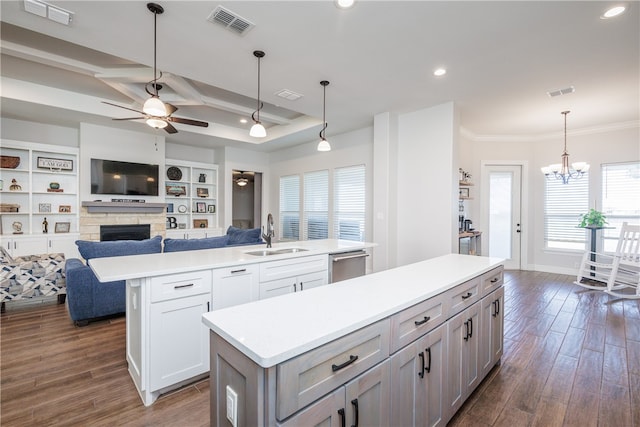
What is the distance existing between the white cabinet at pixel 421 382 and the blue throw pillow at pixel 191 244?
2876 mm

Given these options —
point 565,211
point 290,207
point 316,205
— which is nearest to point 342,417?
point 316,205

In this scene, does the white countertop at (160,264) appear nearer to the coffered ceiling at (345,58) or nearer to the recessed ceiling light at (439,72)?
the coffered ceiling at (345,58)

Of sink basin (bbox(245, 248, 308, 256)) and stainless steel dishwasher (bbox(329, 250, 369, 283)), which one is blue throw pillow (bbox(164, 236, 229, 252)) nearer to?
sink basin (bbox(245, 248, 308, 256))

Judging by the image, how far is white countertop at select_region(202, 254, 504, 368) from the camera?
99cm

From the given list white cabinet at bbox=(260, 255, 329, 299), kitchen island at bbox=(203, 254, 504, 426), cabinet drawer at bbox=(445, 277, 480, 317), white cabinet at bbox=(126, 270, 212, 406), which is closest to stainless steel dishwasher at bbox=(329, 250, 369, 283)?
white cabinet at bbox=(260, 255, 329, 299)

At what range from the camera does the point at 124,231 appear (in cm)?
590

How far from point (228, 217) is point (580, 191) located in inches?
306

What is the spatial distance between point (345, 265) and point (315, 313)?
7.37 ft

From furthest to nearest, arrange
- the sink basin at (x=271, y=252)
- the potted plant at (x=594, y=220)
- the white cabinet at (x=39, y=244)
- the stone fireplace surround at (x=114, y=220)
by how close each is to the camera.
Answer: the stone fireplace surround at (x=114, y=220) < the potted plant at (x=594, y=220) < the white cabinet at (x=39, y=244) < the sink basin at (x=271, y=252)

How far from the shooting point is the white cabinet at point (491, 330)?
215 centimetres

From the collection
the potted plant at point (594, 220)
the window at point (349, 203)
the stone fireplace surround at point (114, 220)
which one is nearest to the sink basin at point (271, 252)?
the window at point (349, 203)

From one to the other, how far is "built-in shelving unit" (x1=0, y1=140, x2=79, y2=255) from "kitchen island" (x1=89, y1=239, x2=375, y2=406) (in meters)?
4.19

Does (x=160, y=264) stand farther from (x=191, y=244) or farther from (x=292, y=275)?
(x=191, y=244)

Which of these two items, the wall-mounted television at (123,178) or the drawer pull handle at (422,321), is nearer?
the drawer pull handle at (422,321)
